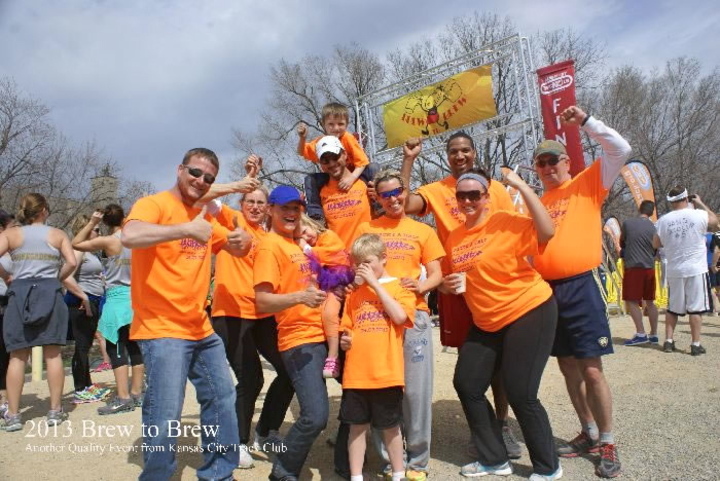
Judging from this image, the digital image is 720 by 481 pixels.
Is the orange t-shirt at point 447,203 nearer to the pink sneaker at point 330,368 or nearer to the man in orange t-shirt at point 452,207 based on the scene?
the man in orange t-shirt at point 452,207

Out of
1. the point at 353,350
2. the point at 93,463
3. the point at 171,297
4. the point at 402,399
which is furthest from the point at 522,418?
the point at 93,463

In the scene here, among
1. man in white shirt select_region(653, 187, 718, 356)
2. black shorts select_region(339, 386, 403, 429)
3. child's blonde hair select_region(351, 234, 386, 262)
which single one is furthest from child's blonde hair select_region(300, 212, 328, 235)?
man in white shirt select_region(653, 187, 718, 356)

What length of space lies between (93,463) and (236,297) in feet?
5.80

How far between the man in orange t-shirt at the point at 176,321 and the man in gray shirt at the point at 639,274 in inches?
274

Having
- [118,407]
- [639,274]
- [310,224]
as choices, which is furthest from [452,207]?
[639,274]

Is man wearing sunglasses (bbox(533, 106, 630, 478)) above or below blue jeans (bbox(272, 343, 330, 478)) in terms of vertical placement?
above

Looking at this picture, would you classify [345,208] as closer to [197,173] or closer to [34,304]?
[197,173]

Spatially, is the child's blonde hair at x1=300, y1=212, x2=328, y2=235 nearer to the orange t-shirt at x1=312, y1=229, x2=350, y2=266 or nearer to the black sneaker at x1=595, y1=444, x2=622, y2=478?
the orange t-shirt at x1=312, y1=229, x2=350, y2=266

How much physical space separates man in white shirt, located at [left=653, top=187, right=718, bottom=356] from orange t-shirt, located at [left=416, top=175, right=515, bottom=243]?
14.9ft

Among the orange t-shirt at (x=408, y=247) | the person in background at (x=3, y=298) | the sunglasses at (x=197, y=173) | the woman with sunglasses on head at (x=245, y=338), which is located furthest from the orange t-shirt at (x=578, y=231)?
the person in background at (x=3, y=298)

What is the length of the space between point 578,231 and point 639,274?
5655 mm

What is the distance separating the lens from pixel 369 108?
1619 cm

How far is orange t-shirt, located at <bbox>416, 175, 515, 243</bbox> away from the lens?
406cm

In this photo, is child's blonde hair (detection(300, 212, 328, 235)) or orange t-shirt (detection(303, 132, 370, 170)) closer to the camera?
child's blonde hair (detection(300, 212, 328, 235))
